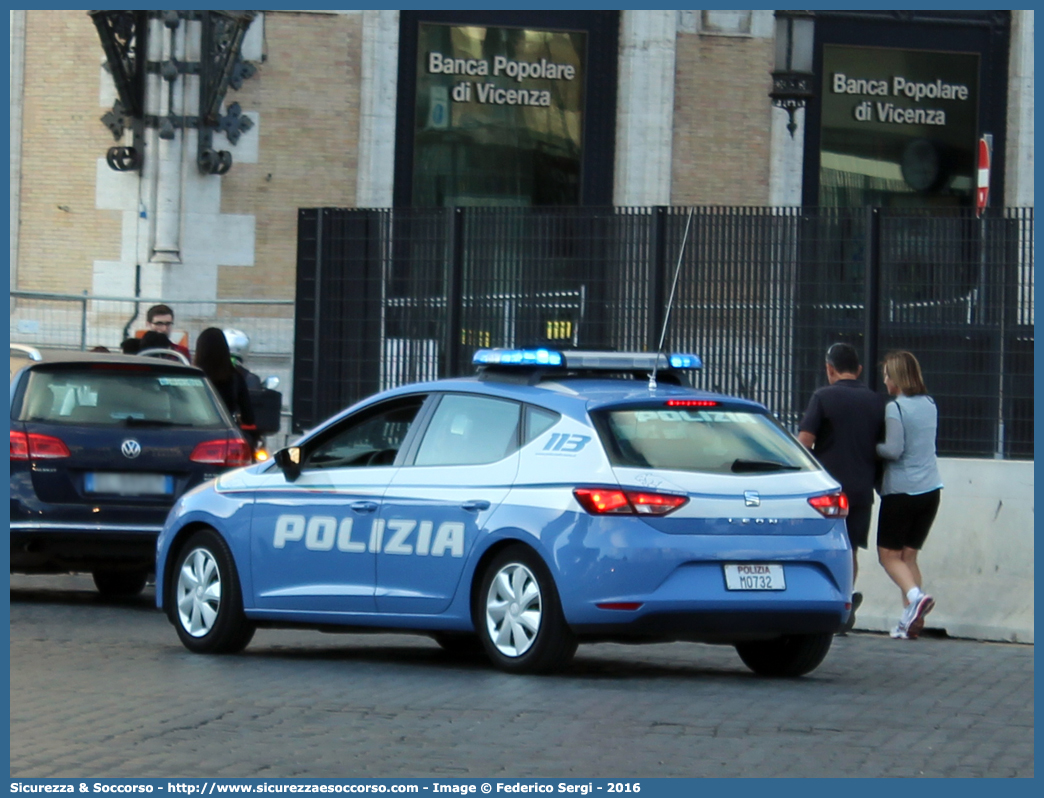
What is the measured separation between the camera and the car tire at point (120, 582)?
46.7 feet

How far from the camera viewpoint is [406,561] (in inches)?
383

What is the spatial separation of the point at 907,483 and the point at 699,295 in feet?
11.4

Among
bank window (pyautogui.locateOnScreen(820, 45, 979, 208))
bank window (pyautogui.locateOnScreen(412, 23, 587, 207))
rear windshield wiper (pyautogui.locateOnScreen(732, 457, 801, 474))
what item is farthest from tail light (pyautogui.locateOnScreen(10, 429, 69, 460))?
bank window (pyautogui.locateOnScreen(820, 45, 979, 208))

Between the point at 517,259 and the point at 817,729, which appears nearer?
the point at 817,729

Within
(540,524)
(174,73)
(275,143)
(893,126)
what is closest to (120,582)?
(540,524)

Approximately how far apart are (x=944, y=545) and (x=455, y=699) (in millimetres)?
5616

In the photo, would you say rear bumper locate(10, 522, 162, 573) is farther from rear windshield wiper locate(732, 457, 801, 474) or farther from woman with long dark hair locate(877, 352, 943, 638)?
rear windshield wiper locate(732, 457, 801, 474)

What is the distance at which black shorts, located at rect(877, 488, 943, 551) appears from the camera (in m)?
12.4

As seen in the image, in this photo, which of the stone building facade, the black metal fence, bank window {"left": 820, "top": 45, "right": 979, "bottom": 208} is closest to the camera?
Result: the black metal fence

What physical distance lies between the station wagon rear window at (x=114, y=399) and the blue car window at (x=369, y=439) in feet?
9.59

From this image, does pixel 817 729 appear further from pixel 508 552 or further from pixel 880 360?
pixel 880 360

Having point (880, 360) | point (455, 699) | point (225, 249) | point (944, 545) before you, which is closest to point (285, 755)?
point (455, 699)

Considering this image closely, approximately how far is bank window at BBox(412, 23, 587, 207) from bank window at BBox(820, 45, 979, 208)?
385 centimetres

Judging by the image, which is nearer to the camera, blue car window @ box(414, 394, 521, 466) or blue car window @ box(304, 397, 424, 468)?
blue car window @ box(414, 394, 521, 466)
